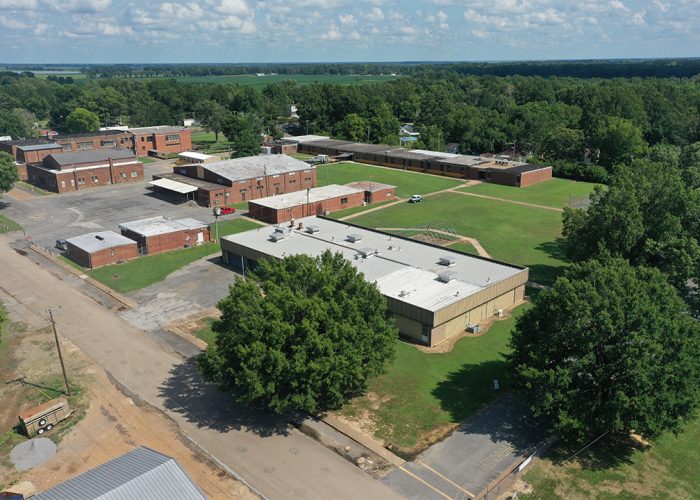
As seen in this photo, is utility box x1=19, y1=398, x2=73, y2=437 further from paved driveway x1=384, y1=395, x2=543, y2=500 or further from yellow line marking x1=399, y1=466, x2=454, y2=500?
yellow line marking x1=399, y1=466, x2=454, y2=500

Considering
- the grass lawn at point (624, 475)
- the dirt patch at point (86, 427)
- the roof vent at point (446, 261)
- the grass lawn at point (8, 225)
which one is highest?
the roof vent at point (446, 261)

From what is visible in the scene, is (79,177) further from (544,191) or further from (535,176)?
(535,176)

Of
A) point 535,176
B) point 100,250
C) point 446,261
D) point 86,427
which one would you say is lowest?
point 86,427

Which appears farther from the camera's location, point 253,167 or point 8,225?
point 253,167

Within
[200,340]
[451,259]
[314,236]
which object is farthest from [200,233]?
[451,259]

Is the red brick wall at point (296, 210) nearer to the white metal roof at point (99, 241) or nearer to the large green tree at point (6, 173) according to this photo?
the white metal roof at point (99, 241)

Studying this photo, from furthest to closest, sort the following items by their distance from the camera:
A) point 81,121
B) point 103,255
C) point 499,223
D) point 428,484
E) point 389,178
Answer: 1. point 81,121
2. point 389,178
3. point 499,223
4. point 103,255
5. point 428,484

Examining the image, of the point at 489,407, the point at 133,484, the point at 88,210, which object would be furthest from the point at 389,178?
the point at 133,484

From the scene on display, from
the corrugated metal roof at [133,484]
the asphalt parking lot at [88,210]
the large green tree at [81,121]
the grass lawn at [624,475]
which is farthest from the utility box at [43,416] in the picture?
the large green tree at [81,121]
